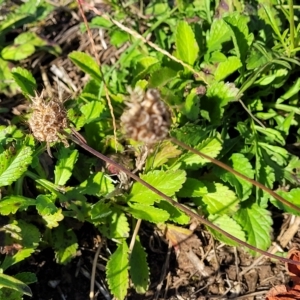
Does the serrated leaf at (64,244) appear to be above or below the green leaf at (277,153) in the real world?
below

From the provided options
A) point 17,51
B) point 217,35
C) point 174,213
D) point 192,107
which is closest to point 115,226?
point 174,213

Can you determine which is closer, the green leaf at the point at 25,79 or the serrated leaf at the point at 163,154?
the serrated leaf at the point at 163,154

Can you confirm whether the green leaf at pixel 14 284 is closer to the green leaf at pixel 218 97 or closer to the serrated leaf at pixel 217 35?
the green leaf at pixel 218 97

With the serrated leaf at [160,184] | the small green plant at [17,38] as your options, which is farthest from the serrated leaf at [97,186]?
the small green plant at [17,38]

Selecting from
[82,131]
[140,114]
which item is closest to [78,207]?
[82,131]

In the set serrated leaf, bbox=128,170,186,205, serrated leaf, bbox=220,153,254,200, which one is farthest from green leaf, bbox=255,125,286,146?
serrated leaf, bbox=128,170,186,205

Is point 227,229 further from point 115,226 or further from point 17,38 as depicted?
point 17,38

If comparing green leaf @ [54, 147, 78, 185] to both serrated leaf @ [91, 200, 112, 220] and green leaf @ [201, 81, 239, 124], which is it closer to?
Result: serrated leaf @ [91, 200, 112, 220]
